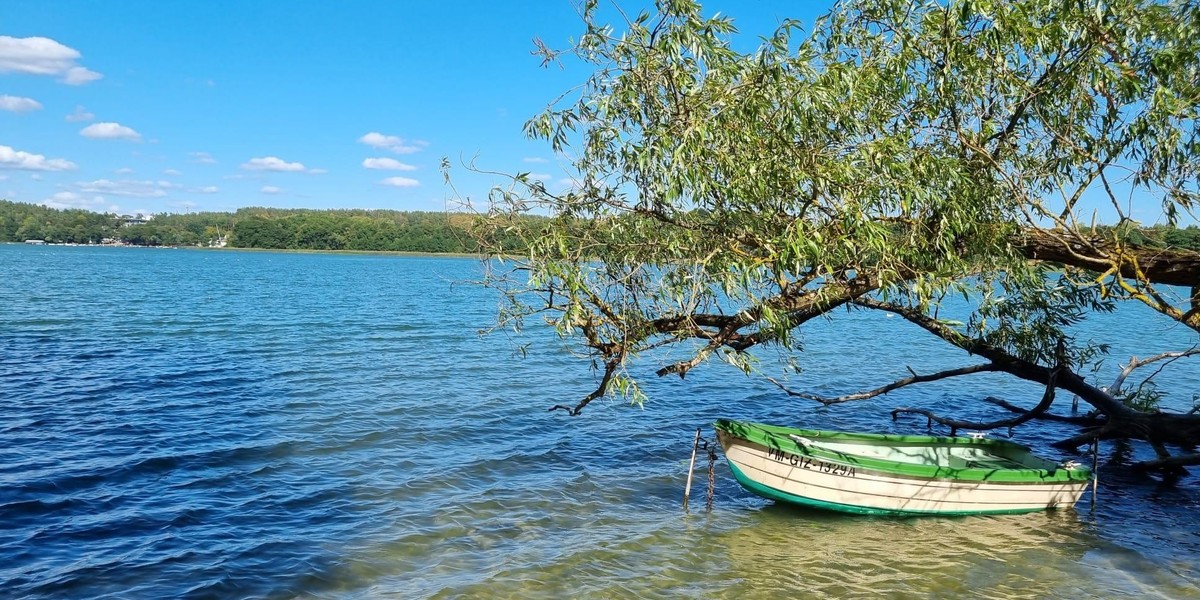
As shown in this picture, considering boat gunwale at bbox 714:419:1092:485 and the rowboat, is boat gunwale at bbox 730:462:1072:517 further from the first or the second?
boat gunwale at bbox 714:419:1092:485

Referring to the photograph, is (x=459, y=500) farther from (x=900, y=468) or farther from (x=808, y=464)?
(x=900, y=468)

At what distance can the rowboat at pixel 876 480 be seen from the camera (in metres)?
13.3

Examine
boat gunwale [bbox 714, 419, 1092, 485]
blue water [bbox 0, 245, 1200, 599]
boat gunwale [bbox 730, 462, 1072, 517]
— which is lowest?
blue water [bbox 0, 245, 1200, 599]

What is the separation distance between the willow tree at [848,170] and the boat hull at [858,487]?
9.17ft

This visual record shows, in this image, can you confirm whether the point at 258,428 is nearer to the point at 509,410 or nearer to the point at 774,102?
the point at 509,410

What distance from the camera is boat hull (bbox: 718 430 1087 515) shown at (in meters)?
13.3

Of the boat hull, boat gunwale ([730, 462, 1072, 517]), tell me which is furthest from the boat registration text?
boat gunwale ([730, 462, 1072, 517])

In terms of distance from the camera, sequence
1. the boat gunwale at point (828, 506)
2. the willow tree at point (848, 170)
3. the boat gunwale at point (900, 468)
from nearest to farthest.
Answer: the willow tree at point (848, 170), the boat gunwale at point (900, 468), the boat gunwale at point (828, 506)

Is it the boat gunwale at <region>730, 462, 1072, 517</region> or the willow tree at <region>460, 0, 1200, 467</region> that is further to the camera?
the boat gunwale at <region>730, 462, 1072, 517</region>

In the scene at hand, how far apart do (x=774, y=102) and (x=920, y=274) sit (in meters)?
3.07

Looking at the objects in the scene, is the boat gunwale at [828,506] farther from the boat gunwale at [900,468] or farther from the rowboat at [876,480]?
the boat gunwale at [900,468]

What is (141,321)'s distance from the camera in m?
40.6

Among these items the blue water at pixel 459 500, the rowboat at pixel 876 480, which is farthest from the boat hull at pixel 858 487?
the blue water at pixel 459 500

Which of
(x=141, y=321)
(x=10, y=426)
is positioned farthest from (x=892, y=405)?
(x=141, y=321)
